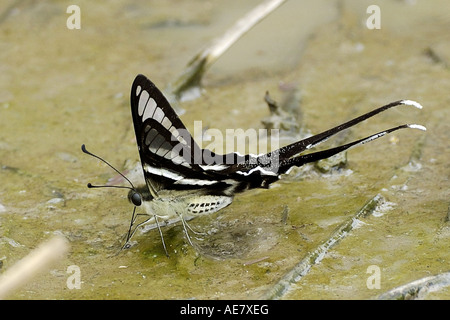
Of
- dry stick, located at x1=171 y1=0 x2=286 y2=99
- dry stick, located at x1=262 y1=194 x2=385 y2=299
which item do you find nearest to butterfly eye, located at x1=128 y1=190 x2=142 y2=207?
dry stick, located at x1=262 y1=194 x2=385 y2=299

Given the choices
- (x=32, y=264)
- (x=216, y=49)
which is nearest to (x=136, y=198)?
(x=32, y=264)

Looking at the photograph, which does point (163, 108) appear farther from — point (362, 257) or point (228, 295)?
point (362, 257)

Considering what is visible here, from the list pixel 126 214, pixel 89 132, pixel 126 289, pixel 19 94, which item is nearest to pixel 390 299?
pixel 126 289

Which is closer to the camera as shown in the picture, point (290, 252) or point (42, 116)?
point (290, 252)

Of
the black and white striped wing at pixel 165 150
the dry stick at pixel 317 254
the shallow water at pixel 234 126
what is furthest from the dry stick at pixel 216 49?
the dry stick at pixel 317 254

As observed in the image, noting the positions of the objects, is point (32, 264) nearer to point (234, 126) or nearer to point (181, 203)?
point (181, 203)
